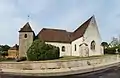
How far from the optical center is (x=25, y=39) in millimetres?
49062

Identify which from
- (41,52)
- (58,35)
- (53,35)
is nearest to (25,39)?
(53,35)

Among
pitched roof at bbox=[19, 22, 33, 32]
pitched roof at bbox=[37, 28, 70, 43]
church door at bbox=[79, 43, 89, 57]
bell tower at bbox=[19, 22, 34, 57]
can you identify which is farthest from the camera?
pitched roof at bbox=[37, 28, 70, 43]

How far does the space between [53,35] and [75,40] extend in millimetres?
5966

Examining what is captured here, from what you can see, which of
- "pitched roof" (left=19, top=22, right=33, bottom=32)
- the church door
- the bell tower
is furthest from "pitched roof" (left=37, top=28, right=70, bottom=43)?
the church door

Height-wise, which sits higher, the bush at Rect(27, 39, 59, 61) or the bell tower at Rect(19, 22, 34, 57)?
the bell tower at Rect(19, 22, 34, 57)

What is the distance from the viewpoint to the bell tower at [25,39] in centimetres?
4875

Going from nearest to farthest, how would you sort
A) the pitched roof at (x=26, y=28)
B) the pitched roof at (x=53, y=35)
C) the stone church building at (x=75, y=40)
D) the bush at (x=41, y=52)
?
the bush at (x=41, y=52)
the stone church building at (x=75, y=40)
the pitched roof at (x=26, y=28)
the pitched roof at (x=53, y=35)

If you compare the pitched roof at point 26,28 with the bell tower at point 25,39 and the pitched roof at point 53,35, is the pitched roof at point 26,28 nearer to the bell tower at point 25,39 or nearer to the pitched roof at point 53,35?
the bell tower at point 25,39

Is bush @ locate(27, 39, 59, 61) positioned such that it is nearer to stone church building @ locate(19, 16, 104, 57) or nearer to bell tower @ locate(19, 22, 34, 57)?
bell tower @ locate(19, 22, 34, 57)

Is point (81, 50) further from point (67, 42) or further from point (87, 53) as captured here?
point (67, 42)

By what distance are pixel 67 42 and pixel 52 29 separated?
5711 millimetres

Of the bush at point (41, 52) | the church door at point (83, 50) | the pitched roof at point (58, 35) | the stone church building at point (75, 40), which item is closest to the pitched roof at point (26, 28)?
the stone church building at point (75, 40)

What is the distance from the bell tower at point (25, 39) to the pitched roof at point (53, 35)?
10.1 ft

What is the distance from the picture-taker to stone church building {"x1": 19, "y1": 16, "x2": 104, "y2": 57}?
157 feet
